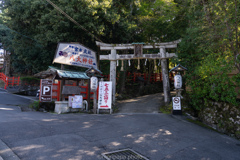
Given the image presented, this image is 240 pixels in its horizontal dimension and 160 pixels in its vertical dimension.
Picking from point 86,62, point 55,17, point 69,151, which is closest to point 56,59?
point 86,62

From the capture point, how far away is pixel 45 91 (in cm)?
1035

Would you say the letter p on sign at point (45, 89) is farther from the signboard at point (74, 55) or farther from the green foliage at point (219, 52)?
the green foliage at point (219, 52)

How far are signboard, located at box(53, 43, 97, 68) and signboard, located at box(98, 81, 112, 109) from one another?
285 centimetres

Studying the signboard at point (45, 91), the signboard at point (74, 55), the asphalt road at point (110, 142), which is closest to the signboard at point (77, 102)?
the signboard at point (45, 91)

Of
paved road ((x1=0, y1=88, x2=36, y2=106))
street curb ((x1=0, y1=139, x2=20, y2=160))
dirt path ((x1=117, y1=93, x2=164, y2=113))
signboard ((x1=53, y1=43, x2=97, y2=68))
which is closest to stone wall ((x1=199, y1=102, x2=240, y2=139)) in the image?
dirt path ((x1=117, y1=93, x2=164, y2=113))

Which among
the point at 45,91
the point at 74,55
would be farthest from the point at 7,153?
the point at 74,55

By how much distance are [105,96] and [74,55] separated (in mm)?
3840

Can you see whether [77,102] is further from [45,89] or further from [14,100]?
[14,100]

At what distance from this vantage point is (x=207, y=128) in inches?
274

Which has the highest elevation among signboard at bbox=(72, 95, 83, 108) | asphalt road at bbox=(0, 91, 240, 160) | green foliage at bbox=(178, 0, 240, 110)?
green foliage at bbox=(178, 0, 240, 110)

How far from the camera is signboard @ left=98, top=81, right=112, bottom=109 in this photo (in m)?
10.3

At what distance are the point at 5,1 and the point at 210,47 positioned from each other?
1859 centimetres

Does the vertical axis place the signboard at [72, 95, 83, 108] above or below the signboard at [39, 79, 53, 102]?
below

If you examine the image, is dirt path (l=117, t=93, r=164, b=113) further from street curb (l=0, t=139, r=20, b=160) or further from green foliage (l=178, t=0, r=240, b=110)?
street curb (l=0, t=139, r=20, b=160)
